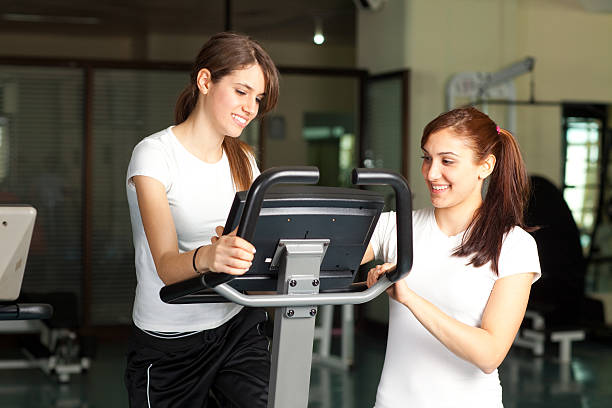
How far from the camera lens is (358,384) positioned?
4.89 m

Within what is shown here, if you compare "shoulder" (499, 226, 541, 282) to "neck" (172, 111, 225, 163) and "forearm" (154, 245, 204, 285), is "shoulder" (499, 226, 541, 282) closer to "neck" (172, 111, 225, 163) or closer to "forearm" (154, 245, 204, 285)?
"forearm" (154, 245, 204, 285)

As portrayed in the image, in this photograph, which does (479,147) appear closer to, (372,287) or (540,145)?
(372,287)

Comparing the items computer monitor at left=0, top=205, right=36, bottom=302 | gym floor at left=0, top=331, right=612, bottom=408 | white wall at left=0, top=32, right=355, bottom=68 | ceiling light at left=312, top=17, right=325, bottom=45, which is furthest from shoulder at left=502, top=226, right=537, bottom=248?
white wall at left=0, top=32, right=355, bottom=68

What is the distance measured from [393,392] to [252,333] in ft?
1.60

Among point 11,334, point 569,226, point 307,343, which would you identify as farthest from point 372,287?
point 11,334

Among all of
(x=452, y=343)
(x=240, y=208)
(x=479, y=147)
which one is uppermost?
(x=479, y=147)

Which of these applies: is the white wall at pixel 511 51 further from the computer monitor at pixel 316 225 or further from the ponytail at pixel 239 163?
the computer monitor at pixel 316 225

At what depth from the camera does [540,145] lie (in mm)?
6824

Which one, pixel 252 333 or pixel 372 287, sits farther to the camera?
pixel 252 333

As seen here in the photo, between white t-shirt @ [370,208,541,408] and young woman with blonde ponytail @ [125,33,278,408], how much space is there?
1.26 ft

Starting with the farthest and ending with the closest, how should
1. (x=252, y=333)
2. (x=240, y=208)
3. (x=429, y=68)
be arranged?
1. (x=429, y=68)
2. (x=252, y=333)
3. (x=240, y=208)

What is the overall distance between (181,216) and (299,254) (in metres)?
0.57

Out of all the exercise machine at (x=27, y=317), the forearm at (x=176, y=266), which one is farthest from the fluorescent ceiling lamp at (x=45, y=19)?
the forearm at (x=176, y=266)

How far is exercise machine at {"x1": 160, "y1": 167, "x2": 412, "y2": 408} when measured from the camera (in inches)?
54.6
